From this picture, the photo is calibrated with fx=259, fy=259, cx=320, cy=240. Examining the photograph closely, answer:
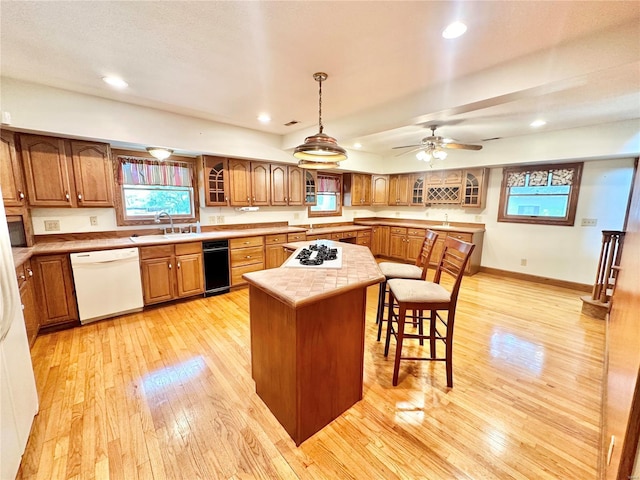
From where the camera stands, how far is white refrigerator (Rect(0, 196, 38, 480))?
1.26 metres

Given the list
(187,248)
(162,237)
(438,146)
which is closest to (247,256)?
(187,248)

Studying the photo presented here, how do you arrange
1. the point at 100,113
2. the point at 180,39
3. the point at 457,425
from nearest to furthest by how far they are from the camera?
the point at 457,425
the point at 180,39
the point at 100,113

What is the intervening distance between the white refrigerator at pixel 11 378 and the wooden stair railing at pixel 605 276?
213 inches

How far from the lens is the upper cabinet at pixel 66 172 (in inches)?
111

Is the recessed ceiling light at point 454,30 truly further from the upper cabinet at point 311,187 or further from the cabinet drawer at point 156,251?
the upper cabinet at point 311,187

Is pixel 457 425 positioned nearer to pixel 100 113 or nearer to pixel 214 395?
pixel 214 395

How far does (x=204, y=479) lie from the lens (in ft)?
4.54

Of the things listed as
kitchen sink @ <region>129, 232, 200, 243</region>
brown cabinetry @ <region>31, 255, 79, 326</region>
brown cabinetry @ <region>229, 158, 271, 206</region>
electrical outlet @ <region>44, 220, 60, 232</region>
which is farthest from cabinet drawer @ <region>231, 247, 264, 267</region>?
electrical outlet @ <region>44, 220, 60, 232</region>

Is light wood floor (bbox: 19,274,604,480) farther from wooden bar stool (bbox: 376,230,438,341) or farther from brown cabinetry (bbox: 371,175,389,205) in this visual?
brown cabinetry (bbox: 371,175,389,205)

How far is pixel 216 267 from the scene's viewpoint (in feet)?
13.0

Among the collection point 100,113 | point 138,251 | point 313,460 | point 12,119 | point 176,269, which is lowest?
point 313,460

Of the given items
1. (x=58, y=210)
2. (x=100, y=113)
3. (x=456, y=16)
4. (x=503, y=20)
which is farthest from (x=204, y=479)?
(x=100, y=113)

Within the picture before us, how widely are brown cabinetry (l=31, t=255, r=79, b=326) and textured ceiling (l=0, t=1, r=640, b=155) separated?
6.04 ft

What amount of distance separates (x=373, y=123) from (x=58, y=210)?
402cm
